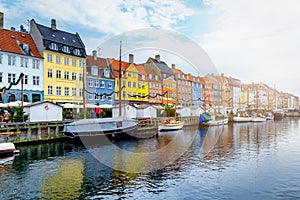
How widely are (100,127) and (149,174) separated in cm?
1860

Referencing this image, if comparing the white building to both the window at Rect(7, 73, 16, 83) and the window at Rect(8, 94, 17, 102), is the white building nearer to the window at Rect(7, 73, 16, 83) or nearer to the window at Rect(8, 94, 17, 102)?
the window at Rect(8, 94, 17, 102)

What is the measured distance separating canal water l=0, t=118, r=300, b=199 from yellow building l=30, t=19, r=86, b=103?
69.1 feet

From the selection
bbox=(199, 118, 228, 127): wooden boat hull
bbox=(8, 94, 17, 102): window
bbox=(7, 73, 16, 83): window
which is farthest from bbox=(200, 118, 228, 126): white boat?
bbox=(7, 73, 16, 83): window

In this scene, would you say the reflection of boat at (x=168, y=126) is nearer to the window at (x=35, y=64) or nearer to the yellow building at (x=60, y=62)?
the yellow building at (x=60, y=62)

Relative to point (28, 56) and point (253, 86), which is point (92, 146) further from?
point (253, 86)

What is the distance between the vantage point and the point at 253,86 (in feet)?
528

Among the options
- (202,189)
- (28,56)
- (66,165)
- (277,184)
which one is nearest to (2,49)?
(28,56)

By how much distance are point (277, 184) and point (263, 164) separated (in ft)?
18.6

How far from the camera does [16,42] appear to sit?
1751 inches

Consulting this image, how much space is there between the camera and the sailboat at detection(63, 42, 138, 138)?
1318 inches

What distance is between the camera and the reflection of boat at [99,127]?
33.5 m

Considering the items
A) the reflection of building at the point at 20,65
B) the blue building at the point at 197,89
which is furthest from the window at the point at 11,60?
the blue building at the point at 197,89

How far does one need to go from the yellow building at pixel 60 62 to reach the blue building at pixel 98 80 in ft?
7.65

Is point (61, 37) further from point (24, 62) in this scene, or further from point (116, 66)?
point (116, 66)
